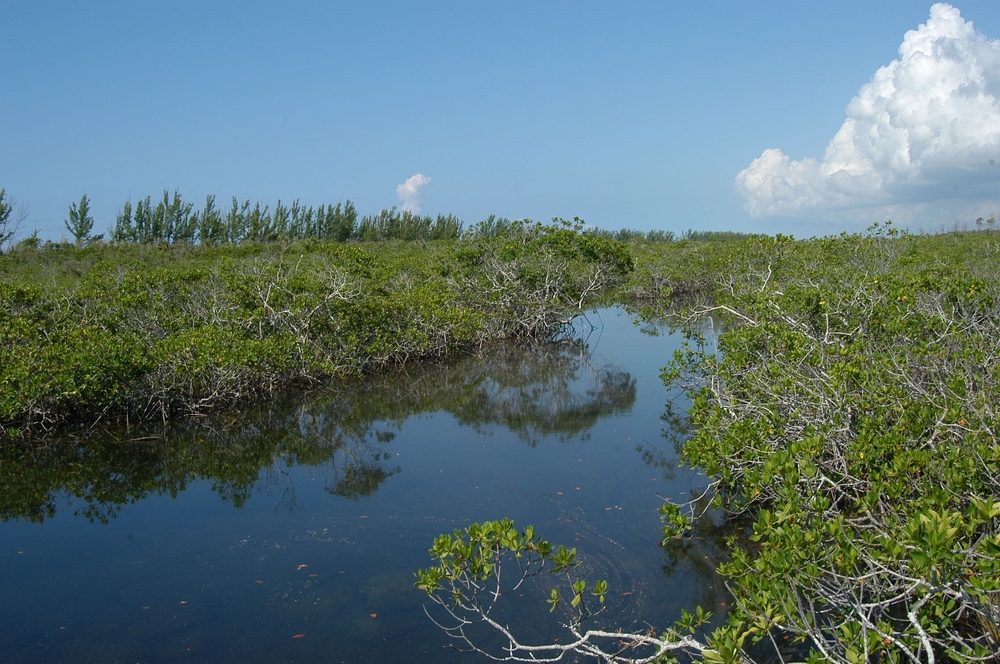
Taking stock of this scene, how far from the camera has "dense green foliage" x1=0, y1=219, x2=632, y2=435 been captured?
36.3 feet

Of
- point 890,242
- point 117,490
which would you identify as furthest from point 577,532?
point 890,242

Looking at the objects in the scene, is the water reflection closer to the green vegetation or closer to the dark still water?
the dark still water

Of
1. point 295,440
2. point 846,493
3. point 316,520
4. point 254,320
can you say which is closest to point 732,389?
point 846,493

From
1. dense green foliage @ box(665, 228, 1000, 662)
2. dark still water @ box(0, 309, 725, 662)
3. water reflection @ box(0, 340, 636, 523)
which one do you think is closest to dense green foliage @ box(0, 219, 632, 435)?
water reflection @ box(0, 340, 636, 523)

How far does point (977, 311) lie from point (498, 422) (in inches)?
280

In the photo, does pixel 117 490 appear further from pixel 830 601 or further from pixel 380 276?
pixel 380 276

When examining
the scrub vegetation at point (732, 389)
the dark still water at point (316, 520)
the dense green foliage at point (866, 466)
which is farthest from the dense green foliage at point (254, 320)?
the dense green foliage at point (866, 466)

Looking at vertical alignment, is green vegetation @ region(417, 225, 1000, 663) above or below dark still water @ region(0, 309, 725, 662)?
above

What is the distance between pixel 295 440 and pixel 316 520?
138 inches

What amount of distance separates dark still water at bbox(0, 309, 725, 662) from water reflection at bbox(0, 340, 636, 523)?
43mm

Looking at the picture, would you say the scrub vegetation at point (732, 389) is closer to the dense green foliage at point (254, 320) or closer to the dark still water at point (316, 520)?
the dense green foliage at point (254, 320)

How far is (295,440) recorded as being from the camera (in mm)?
11672

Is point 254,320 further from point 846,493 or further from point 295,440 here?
point 846,493

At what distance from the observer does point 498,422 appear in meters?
12.8
